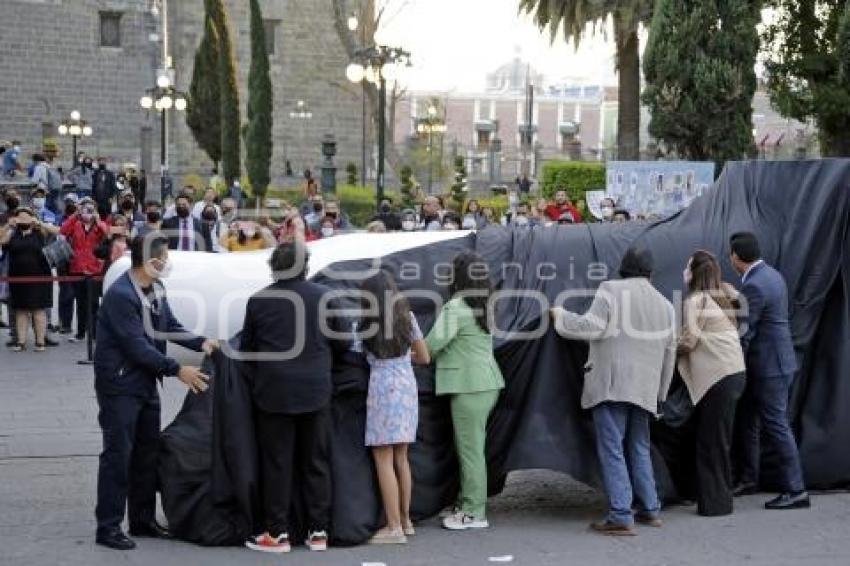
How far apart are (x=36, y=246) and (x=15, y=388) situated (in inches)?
114

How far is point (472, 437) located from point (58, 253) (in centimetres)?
871

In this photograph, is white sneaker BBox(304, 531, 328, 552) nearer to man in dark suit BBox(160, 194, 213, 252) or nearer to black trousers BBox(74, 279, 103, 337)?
black trousers BBox(74, 279, 103, 337)

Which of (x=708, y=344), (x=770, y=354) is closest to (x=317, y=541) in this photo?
(x=708, y=344)

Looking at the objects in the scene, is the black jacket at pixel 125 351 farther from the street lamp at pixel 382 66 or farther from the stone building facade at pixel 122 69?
the stone building facade at pixel 122 69

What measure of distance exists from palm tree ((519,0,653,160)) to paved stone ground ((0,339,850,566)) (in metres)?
18.7

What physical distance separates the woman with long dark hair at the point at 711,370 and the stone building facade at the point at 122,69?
36.0 m

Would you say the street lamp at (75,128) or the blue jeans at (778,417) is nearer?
the blue jeans at (778,417)

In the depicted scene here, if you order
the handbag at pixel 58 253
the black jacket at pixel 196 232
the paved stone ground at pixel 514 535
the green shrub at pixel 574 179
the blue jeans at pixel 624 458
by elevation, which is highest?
the green shrub at pixel 574 179

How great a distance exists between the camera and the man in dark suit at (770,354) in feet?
26.6

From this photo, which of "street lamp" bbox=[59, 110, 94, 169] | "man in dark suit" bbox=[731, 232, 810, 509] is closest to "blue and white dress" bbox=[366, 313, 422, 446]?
"man in dark suit" bbox=[731, 232, 810, 509]

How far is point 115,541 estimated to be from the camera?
7.16 meters

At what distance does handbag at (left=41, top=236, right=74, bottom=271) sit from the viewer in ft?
48.5

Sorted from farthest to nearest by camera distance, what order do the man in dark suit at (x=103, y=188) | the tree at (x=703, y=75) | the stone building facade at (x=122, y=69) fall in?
the stone building facade at (x=122, y=69)
the man in dark suit at (x=103, y=188)
the tree at (x=703, y=75)

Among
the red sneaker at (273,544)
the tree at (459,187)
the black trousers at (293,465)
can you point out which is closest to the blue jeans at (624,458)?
the black trousers at (293,465)
